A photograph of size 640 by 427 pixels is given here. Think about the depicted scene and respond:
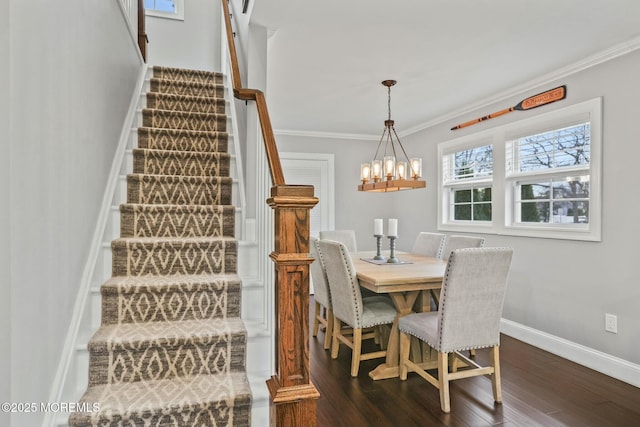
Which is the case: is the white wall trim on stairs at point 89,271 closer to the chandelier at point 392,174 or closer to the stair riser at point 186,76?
the stair riser at point 186,76

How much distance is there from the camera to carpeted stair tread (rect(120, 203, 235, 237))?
2.30 m

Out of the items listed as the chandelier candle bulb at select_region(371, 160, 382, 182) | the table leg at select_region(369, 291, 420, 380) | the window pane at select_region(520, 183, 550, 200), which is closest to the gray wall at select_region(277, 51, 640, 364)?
the window pane at select_region(520, 183, 550, 200)

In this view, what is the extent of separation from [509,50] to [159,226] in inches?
109

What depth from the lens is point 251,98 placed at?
2.20m

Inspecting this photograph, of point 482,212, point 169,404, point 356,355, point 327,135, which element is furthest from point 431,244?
point 169,404

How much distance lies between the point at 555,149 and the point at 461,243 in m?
1.18

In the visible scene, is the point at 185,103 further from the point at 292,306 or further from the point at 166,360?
the point at 292,306

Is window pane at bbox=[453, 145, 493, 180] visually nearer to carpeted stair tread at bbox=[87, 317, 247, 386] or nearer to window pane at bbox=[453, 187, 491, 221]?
window pane at bbox=[453, 187, 491, 221]

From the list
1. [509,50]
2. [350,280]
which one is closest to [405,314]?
[350,280]

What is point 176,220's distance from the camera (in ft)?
7.75

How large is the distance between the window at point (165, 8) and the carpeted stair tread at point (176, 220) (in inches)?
148

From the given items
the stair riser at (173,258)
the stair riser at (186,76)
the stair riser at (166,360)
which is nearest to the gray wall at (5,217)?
the stair riser at (166,360)

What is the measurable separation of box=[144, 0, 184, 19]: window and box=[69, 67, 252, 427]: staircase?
9.55ft

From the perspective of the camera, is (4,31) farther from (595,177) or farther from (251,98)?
(595,177)
